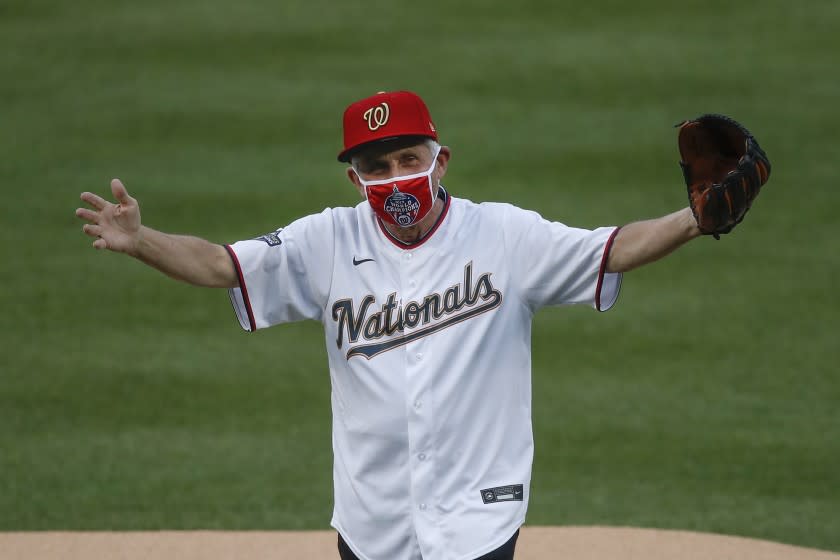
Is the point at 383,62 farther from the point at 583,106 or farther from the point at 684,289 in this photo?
the point at 684,289

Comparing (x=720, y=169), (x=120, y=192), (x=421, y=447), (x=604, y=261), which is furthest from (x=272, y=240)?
(x=720, y=169)

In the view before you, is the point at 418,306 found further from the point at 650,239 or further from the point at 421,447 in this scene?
the point at 650,239

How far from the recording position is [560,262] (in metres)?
3.54

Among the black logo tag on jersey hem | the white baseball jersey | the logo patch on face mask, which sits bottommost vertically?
the black logo tag on jersey hem

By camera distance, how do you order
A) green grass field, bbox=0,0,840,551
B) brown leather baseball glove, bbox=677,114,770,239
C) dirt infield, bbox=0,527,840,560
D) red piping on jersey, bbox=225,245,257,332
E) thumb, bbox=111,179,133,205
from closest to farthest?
brown leather baseball glove, bbox=677,114,770,239
thumb, bbox=111,179,133,205
red piping on jersey, bbox=225,245,257,332
dirt infield, bbox=0,527,840,560
green grass field, bbox=0,0,840,551

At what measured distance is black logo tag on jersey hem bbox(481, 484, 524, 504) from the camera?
3.51m

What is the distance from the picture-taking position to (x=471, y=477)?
3518 millimetres

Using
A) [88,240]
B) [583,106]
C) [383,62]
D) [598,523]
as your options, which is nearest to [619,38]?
[583,106]

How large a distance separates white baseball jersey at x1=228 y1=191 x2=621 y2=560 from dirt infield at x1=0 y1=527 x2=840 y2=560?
180 cm

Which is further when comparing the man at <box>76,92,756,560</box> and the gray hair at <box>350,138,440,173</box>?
the gray hair at <box>350,138,440,173</box>

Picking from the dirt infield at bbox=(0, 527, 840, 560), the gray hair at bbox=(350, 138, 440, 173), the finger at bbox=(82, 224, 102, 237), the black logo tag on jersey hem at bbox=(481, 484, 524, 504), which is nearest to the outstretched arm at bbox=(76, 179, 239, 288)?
the finger at bbox=(82, 224, 102, 237)

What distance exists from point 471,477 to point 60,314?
562 centimetres

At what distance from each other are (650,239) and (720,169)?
253 millimetres

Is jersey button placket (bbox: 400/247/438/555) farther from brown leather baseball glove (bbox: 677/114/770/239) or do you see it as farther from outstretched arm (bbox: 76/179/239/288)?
brown leather baseball glove (bbox: 677/114/770/239)
